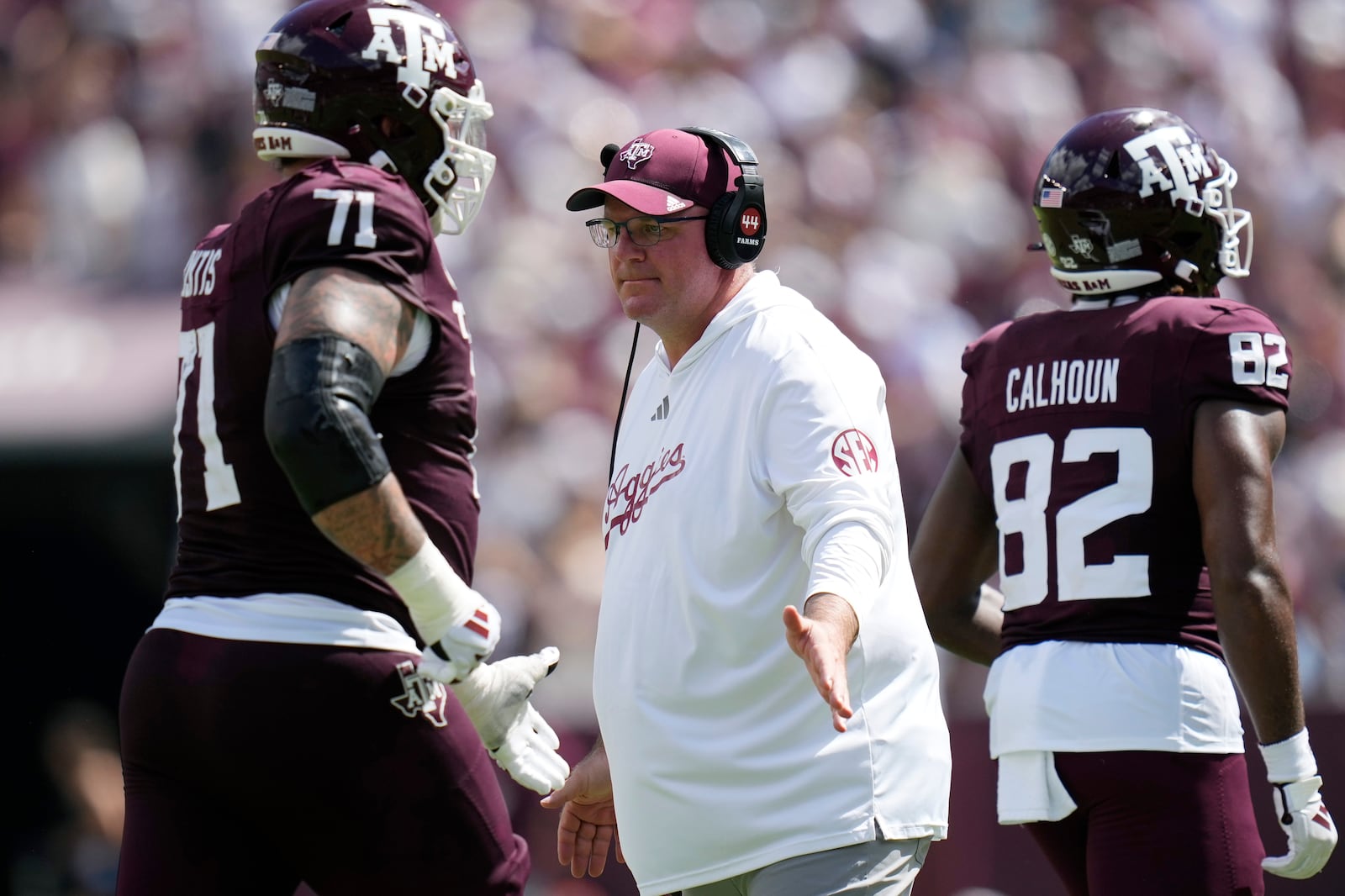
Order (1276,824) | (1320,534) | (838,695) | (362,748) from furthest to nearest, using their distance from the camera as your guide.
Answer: (1320,534), (1276,824), (362,748), (838,695)

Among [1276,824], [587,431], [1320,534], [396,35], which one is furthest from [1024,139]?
[396,35]

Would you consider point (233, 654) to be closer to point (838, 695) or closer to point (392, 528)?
point (392, 528)

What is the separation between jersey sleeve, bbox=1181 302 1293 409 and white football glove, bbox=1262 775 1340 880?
82cm

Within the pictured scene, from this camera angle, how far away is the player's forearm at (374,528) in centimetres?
271

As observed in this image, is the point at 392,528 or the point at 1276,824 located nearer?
the point at 392,528

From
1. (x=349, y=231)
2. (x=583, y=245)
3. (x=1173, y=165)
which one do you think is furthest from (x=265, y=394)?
(x=583, y=245)

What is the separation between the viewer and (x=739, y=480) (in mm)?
3082

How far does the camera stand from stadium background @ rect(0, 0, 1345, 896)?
23.2 ft

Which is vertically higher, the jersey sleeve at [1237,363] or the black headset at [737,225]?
the black headset at [737,225]

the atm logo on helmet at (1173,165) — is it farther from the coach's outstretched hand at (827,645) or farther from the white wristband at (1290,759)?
the coach's outstretched hand at (827,645)

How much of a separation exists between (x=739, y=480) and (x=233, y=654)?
95 centimetres

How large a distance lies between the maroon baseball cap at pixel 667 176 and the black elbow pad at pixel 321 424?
83cm

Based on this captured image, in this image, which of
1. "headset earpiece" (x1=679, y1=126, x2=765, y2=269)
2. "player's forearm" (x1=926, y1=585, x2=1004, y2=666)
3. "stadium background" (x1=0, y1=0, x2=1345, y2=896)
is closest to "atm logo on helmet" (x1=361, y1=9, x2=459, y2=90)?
"headset earpiece" (x1=679, y1=126, x2=765, y2=269)

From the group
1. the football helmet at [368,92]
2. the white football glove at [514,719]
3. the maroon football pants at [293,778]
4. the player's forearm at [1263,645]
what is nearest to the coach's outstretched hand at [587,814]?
the white football glove at [514,719]
